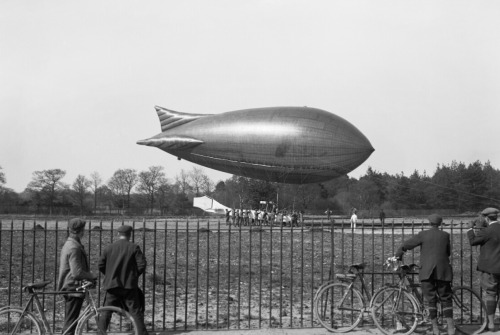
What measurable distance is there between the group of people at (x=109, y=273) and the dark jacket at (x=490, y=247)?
226 inches

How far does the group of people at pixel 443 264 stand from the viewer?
9.60 m

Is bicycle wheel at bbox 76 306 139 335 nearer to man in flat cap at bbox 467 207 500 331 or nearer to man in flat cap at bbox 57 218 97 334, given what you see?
man in flat cap at bbox 57 218 97 334

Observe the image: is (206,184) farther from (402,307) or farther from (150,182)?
(402,307)

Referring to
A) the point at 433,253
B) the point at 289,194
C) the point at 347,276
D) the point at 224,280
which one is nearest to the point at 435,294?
the point at 433,253

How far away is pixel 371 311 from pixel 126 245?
171 inches

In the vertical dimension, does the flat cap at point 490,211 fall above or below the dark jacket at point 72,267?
above

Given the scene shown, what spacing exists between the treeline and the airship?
2938 centimetres

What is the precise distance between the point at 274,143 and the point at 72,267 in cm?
Answer: 3785

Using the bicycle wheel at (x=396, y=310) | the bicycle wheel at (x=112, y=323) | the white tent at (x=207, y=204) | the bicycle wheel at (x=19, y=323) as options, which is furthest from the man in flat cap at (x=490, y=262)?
the white tent at (x=207, y=204)

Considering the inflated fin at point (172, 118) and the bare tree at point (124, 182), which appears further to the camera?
the bare tree at point (124, 182)

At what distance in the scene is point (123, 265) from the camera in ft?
28.8

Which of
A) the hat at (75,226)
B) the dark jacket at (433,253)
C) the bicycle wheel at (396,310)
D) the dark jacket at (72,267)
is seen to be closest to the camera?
the dark jacket at (72,267)

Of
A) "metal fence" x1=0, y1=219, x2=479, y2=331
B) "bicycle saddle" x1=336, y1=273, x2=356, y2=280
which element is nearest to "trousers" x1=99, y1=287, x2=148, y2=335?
"metal fence" x1=0, y1=219, x2=479, y2=331

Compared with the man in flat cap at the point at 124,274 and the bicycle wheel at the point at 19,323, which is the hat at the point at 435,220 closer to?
the man in flat cap at the point at 124,274
